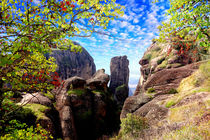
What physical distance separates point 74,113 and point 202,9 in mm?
30145

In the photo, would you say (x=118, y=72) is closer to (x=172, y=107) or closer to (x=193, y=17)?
(x=172, y=107)

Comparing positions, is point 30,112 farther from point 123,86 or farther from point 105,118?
point 123,86

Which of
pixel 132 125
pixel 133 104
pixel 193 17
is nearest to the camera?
pixel 193 17

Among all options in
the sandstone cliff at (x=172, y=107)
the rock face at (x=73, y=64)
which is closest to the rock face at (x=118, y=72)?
the rock face at (x=73, y=64)

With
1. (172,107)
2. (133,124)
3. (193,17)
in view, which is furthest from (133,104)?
(193,17)

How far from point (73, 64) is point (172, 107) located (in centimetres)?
7923

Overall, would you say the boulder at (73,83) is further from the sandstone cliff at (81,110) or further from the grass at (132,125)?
the grass at (132,125)

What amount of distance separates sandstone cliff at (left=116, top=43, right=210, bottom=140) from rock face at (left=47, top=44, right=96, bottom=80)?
64.9 meters

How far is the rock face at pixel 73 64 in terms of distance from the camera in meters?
77.9

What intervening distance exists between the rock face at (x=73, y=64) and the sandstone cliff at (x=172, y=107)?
64.9 meters

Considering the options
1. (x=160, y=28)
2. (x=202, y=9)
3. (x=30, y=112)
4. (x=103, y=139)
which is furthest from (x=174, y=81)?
(x=30, y=112)

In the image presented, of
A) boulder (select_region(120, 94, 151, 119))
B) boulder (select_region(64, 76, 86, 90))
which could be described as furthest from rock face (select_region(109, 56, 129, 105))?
boulder (select_region(120, 94, 151, 119))

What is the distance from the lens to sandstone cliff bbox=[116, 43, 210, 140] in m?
6.02

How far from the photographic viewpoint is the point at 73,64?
84125mm
